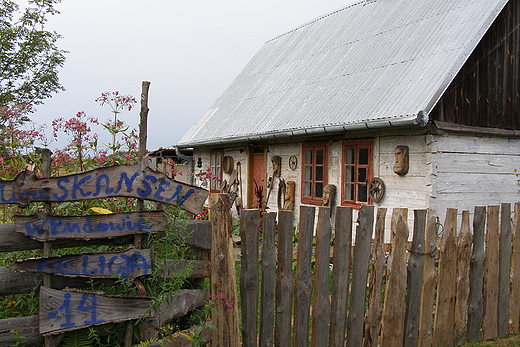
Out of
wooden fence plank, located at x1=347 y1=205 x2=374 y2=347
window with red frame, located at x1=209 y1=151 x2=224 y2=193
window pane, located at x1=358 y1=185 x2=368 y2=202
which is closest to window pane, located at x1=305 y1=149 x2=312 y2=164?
window pane, located at x1=358 y1=185 x2=368 y2=202

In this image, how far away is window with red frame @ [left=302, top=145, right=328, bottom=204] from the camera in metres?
9.91

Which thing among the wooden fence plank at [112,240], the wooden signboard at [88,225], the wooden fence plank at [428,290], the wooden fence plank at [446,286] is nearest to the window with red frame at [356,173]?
the wooden fence plank at [446,286]

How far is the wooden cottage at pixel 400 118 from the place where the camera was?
785 centimetres

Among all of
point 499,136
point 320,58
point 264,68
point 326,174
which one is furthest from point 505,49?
point 264,68

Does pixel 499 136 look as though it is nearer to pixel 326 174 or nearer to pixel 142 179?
pixel 326 174

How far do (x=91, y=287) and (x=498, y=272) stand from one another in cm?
405

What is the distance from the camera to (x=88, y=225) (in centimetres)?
289

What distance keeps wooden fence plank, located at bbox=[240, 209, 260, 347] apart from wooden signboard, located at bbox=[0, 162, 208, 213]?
1.58 ft

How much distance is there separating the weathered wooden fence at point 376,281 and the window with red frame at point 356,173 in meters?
3.70

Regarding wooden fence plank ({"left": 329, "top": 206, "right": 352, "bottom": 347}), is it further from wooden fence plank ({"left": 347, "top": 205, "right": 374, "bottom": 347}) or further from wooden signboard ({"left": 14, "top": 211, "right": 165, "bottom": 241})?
wooden signboard ({"left": 14, "top": 211, "right": 165, "bottom": 241})

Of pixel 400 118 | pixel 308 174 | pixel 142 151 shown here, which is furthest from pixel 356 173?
pixel 142 151

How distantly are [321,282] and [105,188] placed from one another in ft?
5.98

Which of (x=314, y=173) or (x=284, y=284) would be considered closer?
(x=284, y=284)

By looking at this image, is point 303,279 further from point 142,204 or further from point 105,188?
point 105,188
